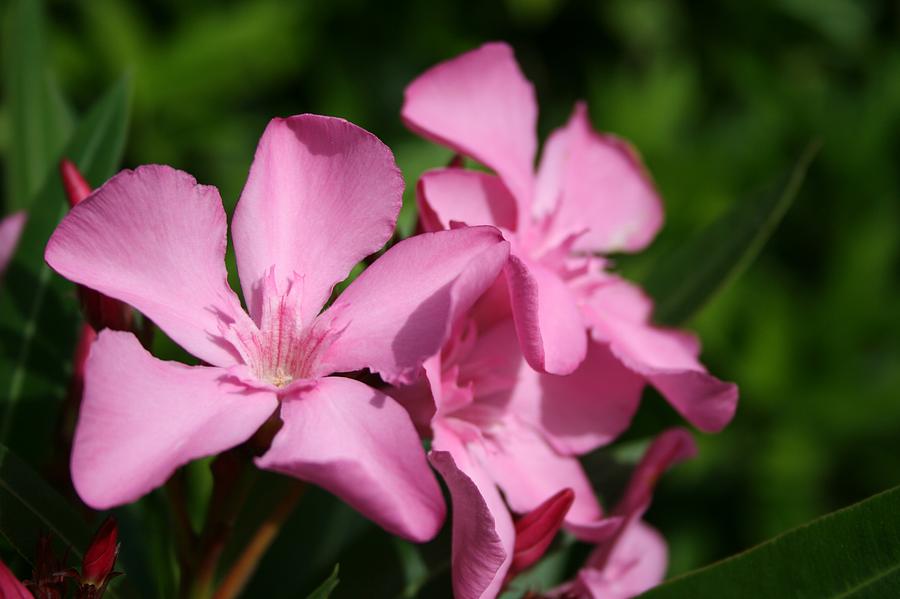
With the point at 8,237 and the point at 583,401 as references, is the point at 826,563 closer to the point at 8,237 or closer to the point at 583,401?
the point at 583,401

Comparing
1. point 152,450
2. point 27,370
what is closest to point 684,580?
point 152,450

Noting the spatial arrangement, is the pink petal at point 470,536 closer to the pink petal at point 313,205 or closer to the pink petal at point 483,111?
the pink petal at point 313,205

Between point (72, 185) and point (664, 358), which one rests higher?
point (72, 185)

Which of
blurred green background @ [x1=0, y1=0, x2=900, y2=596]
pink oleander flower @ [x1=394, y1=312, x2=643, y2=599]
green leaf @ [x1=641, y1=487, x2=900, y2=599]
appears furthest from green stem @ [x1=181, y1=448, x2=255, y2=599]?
blurred green background @ [x1=0, y1=0, x2=900, y2=596]

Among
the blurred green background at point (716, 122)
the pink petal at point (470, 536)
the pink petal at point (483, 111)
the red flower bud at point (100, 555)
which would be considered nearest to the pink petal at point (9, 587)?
the red flower bud at point (100, 555)

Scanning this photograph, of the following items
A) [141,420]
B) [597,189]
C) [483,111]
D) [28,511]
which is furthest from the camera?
[597,189]

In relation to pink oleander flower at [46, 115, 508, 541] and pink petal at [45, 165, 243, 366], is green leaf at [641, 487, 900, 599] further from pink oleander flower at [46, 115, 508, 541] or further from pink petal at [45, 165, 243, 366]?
pink petal at [45, 165, 243, 366]

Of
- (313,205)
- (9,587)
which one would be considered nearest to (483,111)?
(313,205)
